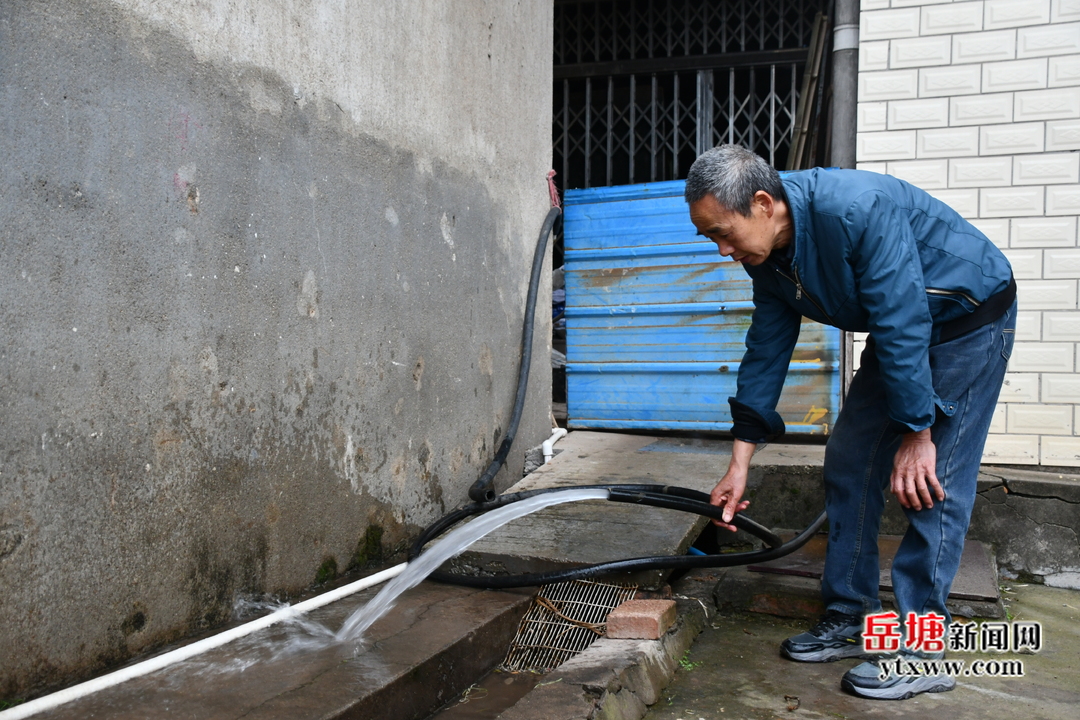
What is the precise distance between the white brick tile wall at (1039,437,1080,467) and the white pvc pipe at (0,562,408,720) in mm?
3265

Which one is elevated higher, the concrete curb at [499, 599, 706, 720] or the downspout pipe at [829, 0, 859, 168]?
the downspout pipe at [829, 0, 859, 168]

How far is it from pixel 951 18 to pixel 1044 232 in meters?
1.22

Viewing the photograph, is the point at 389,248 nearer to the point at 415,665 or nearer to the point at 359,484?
the point at 359,484

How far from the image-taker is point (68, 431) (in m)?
2.05

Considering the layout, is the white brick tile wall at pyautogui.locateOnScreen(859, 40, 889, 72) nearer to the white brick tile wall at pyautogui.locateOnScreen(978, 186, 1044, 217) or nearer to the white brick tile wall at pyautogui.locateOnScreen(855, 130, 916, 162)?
the white brick tile wall at pyautogui.locateOnScreen(855, 130, 916, 162)

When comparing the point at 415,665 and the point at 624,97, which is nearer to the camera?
the point at 415,665

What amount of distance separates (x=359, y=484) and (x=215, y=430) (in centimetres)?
77

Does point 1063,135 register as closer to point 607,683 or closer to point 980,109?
point 980,109

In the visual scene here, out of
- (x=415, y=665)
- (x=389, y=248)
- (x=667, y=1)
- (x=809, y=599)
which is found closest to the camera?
(x=415, y=665)

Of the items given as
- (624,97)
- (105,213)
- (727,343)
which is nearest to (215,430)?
(105,213)

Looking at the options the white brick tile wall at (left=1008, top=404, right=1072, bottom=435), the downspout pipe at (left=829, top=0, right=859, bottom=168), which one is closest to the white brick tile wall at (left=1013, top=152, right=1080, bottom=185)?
the downspout pipe at (left=829, top=0, right=859, bottom=168)

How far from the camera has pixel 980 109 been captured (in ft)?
14.0

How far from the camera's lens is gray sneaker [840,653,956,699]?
239cm

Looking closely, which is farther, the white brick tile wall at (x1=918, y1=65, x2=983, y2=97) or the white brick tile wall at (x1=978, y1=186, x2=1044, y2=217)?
the white brick tile wall at (x1=918, y1=65, x2=983, y2=97)
